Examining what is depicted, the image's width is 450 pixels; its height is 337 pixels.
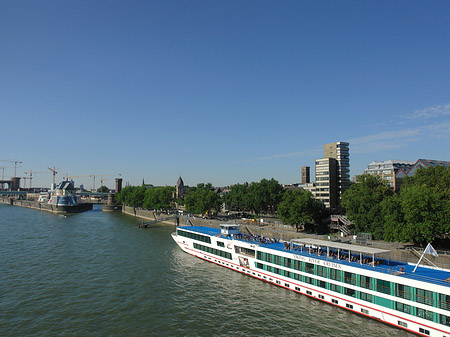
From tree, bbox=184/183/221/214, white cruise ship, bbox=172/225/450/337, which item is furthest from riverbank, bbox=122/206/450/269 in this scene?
white cruise ship, bbox=172/225/450/337

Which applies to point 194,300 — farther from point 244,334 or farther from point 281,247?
point 281,247

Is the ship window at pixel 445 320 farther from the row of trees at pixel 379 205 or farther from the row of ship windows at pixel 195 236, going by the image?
the row of ship windows at pixel 195 236

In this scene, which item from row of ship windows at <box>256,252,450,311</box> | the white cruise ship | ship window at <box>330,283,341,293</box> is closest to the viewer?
row of ship windows at <box>256,252,450,311</box>

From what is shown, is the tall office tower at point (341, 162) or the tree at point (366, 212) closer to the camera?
the tree at point (366, 212)

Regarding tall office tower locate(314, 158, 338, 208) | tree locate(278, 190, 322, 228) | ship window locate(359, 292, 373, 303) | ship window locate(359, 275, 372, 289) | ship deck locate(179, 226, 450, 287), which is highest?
tall office tower locate(314, 158, 338, 208)

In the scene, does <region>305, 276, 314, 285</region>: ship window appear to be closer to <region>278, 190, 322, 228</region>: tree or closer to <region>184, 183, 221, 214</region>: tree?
<region>278, 190, 322, 228</region>: tree

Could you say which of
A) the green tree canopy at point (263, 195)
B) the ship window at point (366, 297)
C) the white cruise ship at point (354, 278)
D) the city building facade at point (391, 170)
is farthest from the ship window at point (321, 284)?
the city building facade at point (391, 170)

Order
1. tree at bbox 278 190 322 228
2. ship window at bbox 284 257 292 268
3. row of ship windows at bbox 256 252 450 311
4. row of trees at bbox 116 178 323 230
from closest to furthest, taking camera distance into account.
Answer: row of ship windows at bbox 256 252 450 311 < ship window at bbox 284 257 292 268 < tree at bbox 278 190 322 228 < row of trees at bbox 116 178 323 230

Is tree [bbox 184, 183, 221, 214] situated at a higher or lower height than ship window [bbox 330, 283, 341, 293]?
higher

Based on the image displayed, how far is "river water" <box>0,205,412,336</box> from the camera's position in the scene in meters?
27.6

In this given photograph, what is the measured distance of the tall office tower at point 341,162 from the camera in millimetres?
103000

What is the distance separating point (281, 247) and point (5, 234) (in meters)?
69.2

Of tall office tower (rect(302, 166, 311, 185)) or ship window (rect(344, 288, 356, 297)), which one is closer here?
ship window (rect(344, 288, 356, 297))

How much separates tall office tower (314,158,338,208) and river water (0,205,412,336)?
2290 inches
